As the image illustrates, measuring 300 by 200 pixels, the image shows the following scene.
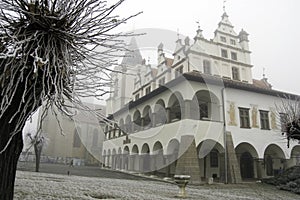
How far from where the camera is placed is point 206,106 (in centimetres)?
1844

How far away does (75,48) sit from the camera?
2.37 metres

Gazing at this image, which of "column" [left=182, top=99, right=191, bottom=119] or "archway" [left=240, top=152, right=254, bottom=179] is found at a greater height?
"column" [left=182, top=99, right=191, bottom=119]

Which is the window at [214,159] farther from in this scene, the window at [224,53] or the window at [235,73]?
the window at [224,53]

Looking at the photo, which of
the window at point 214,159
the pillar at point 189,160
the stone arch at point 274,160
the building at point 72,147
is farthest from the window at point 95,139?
the pillar at point 189,160

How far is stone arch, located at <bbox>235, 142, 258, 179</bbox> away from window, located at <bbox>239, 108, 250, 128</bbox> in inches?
67.1

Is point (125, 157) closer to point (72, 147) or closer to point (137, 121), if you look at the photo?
point (137, 121)

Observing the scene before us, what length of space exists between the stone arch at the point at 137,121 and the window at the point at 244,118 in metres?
8.00

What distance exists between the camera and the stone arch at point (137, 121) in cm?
2203

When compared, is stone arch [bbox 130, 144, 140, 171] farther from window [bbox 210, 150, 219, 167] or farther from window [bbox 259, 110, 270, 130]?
window [bbox 259, 110, 270, 130]

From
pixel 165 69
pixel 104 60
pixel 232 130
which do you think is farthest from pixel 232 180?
pixel 104 60

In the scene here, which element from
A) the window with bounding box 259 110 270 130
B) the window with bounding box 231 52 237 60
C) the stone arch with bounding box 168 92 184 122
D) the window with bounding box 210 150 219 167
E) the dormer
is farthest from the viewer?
the window with bounding box 231 52 237 60

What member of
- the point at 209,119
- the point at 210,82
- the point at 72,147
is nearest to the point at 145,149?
the point at 209,119

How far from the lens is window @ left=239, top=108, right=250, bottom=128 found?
59.0 feet

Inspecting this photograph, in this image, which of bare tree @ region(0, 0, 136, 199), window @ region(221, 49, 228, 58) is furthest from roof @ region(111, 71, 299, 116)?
bare tree @ region(0, 0, 136, 199)
